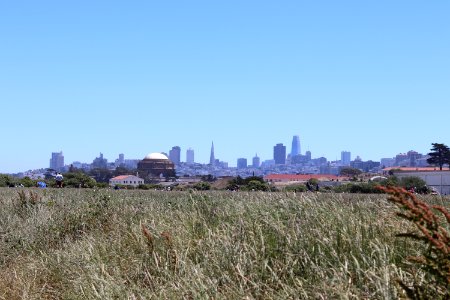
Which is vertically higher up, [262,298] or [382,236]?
[382,236]

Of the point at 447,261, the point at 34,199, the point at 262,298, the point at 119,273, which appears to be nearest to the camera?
the point at 447,261

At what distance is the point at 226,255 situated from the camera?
8.19m

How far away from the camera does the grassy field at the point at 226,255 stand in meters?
7.06

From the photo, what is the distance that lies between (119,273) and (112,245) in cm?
160

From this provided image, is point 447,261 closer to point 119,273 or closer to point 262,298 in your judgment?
point 262,298

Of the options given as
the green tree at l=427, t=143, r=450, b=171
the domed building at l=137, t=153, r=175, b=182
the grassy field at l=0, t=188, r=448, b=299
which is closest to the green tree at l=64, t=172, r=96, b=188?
the grassy field at l=0, t=188, r=448, b=299

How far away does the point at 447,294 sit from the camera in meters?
5.05

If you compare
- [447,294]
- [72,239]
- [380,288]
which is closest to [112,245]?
[72,239]

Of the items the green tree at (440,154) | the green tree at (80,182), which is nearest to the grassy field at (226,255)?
the green tree at (80,182)

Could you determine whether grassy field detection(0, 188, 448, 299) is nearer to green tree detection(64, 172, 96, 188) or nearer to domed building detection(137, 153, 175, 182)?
green tree detection(64, 172, 96, 188)

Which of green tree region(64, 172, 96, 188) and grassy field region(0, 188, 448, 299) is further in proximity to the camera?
green tree region(64, 172, 96, 188)

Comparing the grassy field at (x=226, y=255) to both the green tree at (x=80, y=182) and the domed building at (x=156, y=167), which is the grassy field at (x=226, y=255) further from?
the domed building at (x=156, y=167)

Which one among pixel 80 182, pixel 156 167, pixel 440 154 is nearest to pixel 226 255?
pixel 80 182

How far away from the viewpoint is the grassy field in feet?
23.2
